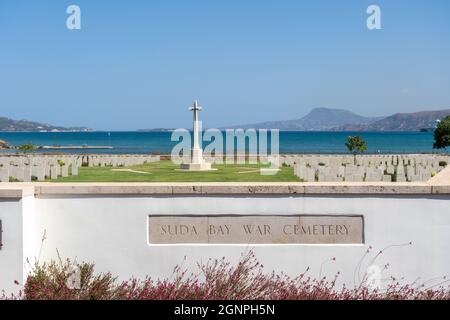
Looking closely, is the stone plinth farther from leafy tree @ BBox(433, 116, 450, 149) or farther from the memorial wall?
leafy tree @ BBox(433, 116, 450, 149)

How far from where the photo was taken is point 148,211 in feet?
21.8

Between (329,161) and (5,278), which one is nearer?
(5,278)

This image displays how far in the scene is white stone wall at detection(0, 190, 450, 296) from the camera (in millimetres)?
→ 6566

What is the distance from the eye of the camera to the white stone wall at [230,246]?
6.57 m

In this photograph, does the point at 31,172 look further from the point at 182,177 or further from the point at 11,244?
the point at 11,244

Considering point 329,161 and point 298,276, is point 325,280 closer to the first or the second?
point 298,276

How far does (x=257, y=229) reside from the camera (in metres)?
6.68

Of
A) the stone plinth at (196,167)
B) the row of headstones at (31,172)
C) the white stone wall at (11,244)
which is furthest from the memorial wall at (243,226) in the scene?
the stone plinth at (196,167)

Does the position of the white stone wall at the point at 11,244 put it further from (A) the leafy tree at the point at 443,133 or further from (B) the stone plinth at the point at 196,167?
(A) the leafy tree at the point at 443,133

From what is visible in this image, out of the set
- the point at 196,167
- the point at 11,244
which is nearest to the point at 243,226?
the point at 11,244

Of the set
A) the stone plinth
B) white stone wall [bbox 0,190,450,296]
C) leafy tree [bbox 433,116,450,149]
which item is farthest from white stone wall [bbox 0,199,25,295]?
leafy tree [bbox 433,116,450,149]

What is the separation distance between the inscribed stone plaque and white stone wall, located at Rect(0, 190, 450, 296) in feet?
0.22
